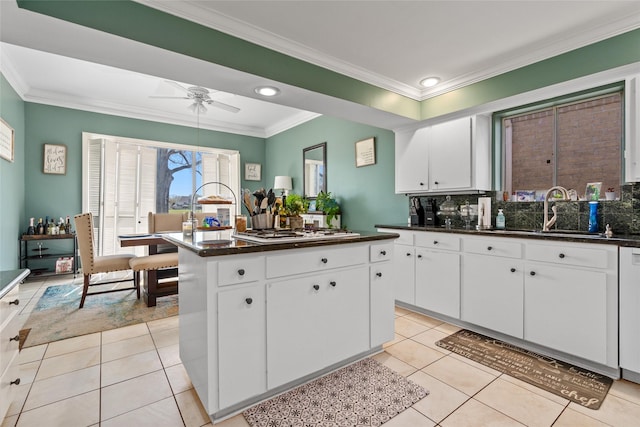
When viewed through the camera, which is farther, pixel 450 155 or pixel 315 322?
pixel 450 155

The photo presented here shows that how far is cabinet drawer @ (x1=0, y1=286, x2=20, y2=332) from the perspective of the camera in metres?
1.42

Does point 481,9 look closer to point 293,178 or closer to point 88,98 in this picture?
point 293,178

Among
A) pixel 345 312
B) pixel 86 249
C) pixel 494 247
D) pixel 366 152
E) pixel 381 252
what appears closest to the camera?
pixel 345 312

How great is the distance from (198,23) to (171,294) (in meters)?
2.89

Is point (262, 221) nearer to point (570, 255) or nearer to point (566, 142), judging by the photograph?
point (570, 255)

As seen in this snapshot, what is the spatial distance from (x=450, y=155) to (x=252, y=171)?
4542mm

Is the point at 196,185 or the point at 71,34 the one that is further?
the point at 196,185

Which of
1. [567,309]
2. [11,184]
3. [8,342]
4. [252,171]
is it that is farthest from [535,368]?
[11,184]

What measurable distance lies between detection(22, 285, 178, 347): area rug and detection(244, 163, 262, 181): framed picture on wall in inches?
132

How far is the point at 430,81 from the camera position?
3.09 meters

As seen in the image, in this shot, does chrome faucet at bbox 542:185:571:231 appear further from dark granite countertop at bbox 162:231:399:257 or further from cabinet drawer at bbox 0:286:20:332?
cabinet drawer at bbox 0:286:20:332

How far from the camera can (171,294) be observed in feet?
11.8

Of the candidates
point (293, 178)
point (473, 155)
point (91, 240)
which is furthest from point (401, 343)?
point (293, 178)

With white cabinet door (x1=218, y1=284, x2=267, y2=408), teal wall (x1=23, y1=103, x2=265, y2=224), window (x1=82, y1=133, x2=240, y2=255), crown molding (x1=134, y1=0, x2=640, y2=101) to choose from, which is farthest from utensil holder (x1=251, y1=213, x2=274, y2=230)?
teal wall (x1=23, y1=103, x2=265, y2=224)
